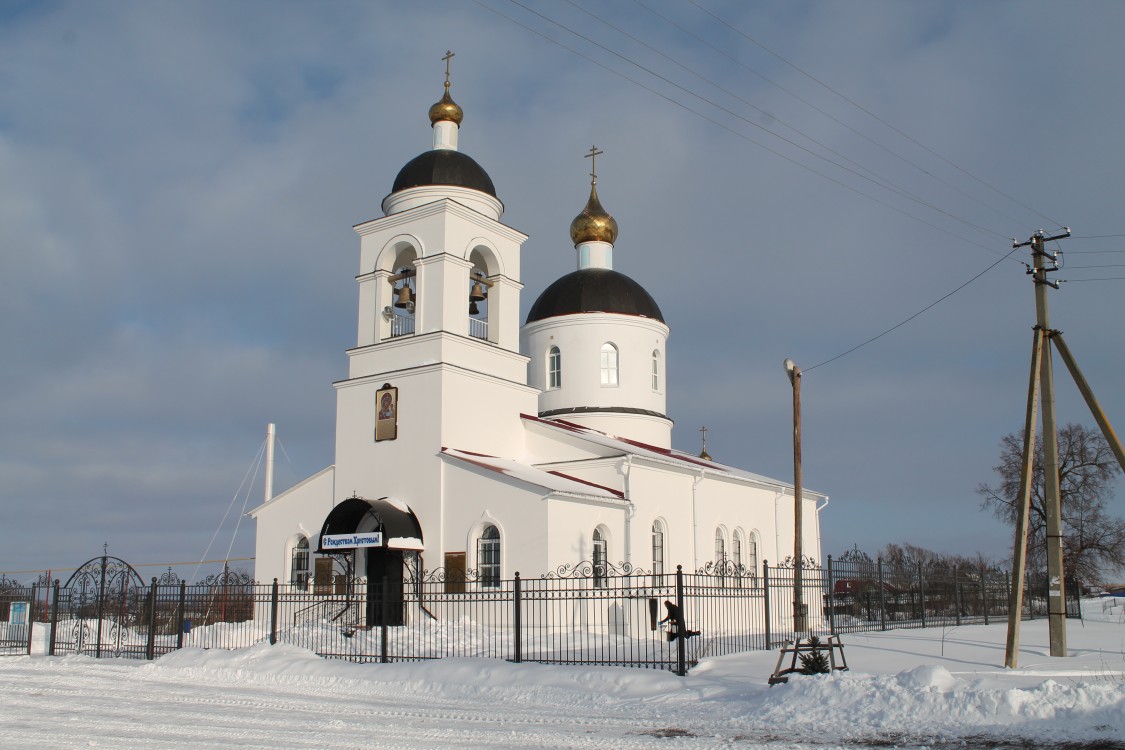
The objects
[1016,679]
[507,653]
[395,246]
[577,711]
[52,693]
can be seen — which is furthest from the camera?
[395,246]

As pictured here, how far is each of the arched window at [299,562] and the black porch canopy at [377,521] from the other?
113 inches

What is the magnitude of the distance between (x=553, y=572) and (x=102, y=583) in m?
9.23

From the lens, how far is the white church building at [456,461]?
21781 millimetres

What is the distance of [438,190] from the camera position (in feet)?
81.9

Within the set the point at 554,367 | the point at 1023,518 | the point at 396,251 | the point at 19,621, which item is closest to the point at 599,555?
the point at 396,251

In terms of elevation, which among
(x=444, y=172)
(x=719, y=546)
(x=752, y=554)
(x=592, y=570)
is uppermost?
(x=444, y=172)

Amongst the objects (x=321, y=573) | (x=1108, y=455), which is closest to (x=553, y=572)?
(x=321, y=573)

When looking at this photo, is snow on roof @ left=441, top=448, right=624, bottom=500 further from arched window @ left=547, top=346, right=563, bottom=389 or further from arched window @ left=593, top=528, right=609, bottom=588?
arched window @ left=547, top=346, right=563, bottom=389

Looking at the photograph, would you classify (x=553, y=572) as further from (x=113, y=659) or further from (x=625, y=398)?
(x=625, y=398)

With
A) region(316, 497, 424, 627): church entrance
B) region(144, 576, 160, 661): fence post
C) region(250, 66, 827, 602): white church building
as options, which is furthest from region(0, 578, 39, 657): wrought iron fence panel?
region(316, 497, 424, 627): church entrance

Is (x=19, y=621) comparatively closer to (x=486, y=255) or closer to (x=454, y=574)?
(x=454, y=574)

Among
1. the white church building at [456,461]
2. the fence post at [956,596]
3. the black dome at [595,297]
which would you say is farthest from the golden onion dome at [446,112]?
the fence post at [956,596]

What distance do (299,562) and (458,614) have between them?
5.88 metres

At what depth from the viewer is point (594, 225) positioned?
3328 cm
